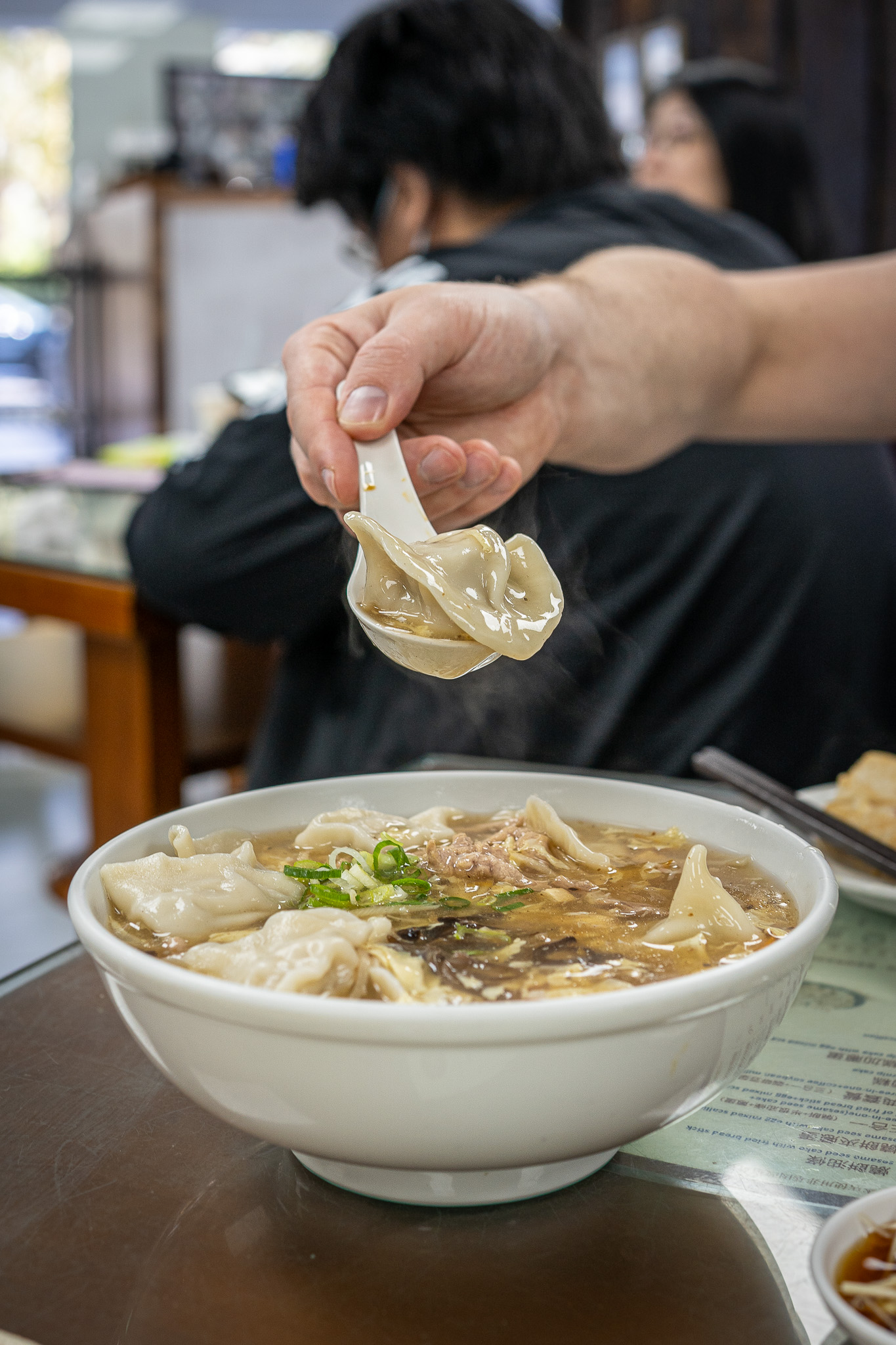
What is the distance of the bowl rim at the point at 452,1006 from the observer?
0.60 meters

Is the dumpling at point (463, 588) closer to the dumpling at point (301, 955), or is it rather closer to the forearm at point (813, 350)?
the dumpling at point (301, 955)

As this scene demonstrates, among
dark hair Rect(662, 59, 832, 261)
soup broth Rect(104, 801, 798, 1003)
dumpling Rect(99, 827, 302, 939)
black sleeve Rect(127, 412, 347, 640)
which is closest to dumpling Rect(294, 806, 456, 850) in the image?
soup broth Rect(104, 801, 798, 1003)

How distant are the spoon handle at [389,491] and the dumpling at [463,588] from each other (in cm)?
3

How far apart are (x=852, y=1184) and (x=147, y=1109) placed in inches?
19.6

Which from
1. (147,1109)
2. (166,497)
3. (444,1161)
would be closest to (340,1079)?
(444,1161)

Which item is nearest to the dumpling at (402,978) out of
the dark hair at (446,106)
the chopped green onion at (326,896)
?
the chopped green onion at (326,896)

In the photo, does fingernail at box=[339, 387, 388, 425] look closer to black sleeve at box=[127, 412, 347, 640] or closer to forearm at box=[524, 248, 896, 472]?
forearm at box=[524, 248, 896, 472]

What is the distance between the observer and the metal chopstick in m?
1.16

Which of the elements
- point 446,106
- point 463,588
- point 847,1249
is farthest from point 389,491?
point 446,106

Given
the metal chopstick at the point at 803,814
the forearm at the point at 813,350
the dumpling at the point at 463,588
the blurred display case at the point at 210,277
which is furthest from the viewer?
the blurred display case at the point at 210,277

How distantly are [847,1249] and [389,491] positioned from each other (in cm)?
79

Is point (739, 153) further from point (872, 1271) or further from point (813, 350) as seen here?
point (872, 1271)

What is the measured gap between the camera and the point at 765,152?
12.9 ft

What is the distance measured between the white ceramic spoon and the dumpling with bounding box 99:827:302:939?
0.26 meters
